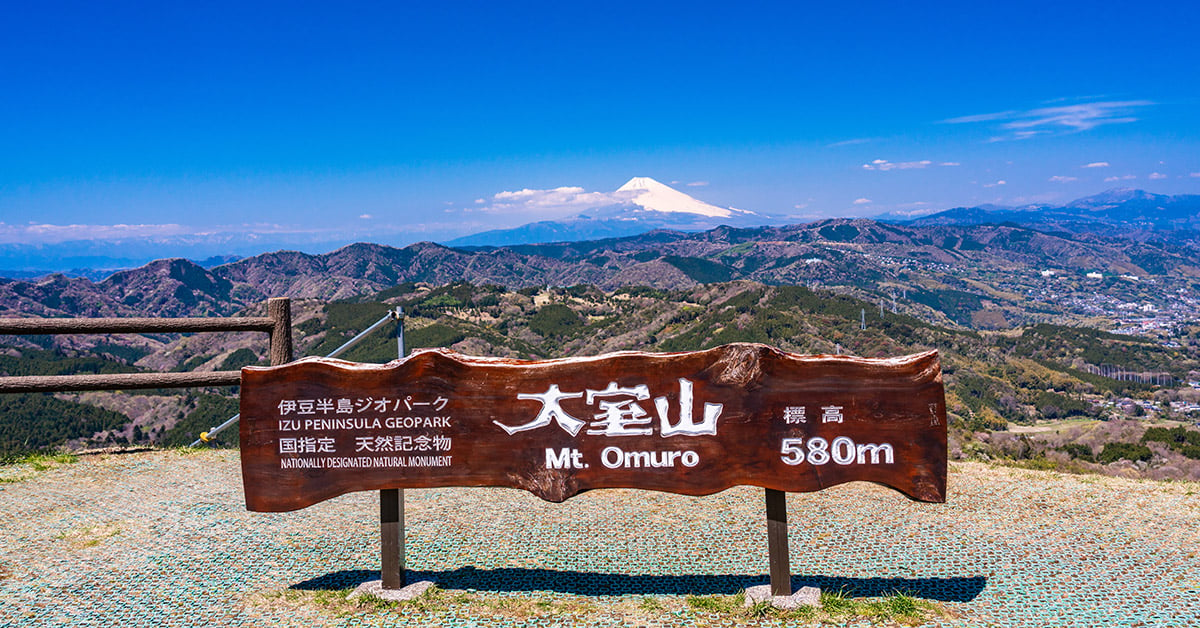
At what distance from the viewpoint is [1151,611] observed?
17.1ft

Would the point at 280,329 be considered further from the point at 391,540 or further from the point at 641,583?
the point at 641,583

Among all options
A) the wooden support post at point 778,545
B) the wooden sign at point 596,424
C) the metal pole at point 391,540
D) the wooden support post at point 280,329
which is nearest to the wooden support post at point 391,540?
the metal pole at point 391,540

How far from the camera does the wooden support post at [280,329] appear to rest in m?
8.77

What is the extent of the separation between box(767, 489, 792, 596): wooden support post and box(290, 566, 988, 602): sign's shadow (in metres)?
0.38

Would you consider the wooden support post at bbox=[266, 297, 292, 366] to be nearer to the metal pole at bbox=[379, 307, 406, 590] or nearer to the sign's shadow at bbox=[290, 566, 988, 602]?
the sign's shadow at bbox=[290, 566, 988, 602]

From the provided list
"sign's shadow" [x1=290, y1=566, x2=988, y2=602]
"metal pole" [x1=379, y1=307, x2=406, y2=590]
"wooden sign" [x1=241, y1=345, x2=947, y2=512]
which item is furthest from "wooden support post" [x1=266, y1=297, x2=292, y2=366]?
"metal pole" [x1=379, y1=307, x2=406, y2=590]

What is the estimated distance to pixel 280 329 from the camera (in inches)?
348

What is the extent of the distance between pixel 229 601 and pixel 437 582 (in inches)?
62.8

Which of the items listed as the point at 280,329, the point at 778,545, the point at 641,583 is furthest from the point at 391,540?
the point at 280,329

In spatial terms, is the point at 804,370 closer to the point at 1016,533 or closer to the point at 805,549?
the point at 805,549

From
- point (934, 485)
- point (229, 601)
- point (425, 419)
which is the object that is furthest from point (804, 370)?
point (229, 601)

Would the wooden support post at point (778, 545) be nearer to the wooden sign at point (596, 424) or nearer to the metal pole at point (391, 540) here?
the wooden sign at point (596, 424)

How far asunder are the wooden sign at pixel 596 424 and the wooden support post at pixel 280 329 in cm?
340

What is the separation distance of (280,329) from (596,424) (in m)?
5.23
